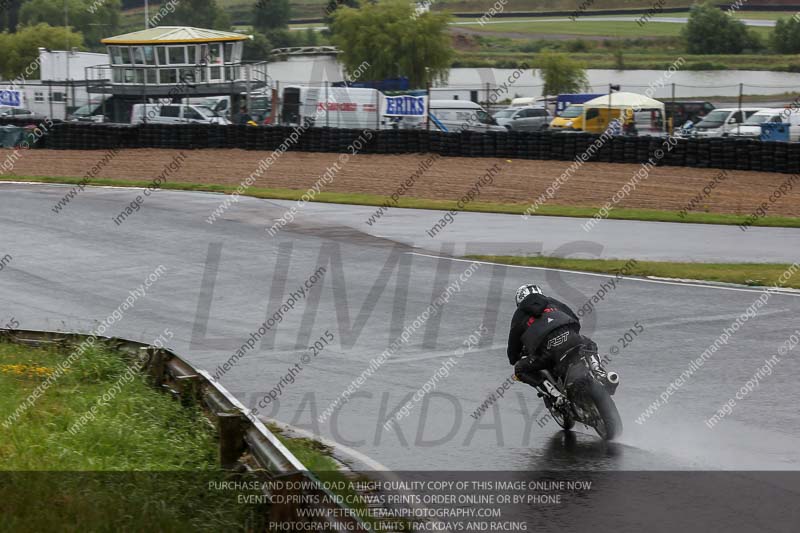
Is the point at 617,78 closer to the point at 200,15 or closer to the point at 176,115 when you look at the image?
the point at 176,115

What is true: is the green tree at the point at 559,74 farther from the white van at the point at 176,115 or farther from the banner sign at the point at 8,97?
the banner sign at the point at 8,97

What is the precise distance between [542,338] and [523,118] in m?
41.6

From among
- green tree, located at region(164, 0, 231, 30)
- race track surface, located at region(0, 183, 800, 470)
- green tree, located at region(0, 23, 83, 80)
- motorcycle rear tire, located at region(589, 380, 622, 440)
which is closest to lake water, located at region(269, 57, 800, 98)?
green tree, located at region(0, 23, 83, 80)

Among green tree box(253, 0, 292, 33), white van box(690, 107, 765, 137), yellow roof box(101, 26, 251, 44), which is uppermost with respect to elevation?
green tree box(253, 0, 292, 33)

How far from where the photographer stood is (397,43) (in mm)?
70750

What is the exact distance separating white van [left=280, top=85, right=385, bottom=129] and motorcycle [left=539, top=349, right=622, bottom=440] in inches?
1445

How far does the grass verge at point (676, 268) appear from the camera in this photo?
1648cm

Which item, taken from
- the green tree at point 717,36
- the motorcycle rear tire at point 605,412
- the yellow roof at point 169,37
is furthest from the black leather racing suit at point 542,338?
the green tree at point 717,36

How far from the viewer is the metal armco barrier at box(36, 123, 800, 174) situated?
3136 centimetres

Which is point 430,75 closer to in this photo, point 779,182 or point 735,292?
point 779,182

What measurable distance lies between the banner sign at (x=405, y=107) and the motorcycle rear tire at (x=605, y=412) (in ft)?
114

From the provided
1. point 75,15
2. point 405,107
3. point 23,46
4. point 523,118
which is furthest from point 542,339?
point 75,15

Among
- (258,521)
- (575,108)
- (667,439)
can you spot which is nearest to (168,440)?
(258,521)

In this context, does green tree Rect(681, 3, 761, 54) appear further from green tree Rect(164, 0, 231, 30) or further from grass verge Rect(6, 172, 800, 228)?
grass verge Rect(6, 172, 800, 228)
